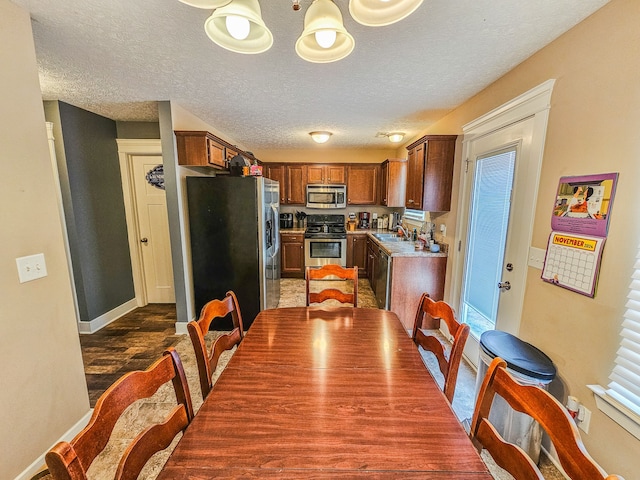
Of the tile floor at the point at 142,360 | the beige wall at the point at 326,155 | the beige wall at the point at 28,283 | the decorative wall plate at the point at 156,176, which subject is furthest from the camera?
the beige wall at the point at 326,155

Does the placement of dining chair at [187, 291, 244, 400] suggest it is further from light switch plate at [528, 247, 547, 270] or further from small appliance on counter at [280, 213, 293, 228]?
small appliance on counter at [280, 213, 293, 228]

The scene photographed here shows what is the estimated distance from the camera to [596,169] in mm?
1310

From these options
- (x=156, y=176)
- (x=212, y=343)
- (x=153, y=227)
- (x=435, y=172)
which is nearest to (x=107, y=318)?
(x=153, y=227)

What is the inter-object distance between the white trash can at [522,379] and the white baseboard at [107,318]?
3879 millimetres

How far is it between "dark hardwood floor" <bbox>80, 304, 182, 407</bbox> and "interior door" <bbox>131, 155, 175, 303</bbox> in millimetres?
334

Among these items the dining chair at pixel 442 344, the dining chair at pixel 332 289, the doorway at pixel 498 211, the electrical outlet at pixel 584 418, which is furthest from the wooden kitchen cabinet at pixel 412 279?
the electrical outlet at pixel 584 418

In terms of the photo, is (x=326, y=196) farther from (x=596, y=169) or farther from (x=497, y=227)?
(x=596, y=169)

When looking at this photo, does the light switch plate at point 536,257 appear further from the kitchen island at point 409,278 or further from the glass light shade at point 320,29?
the glass light shade at point 320,29

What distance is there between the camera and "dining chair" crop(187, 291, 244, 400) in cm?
113

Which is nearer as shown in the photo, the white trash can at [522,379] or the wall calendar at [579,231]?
the wall calendar at [579,231]

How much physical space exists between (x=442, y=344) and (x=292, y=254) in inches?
148

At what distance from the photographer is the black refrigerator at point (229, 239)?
110 inches

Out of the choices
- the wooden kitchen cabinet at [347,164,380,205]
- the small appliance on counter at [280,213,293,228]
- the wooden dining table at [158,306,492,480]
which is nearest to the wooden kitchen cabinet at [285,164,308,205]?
the small appliance on counter at [280,213,293,228]

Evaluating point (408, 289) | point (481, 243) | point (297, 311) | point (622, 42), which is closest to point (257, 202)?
point (297, 311)
